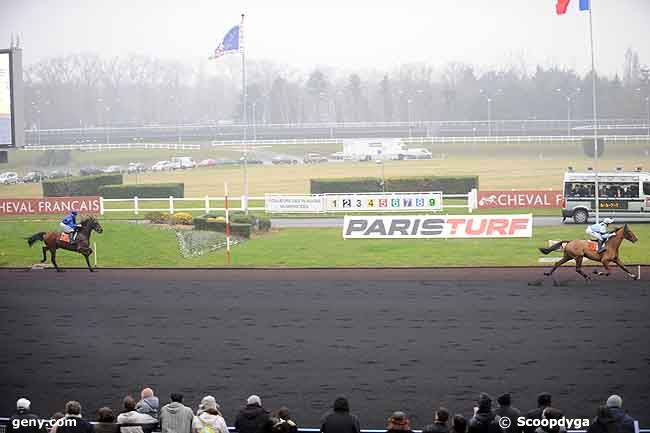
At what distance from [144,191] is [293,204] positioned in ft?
38.5

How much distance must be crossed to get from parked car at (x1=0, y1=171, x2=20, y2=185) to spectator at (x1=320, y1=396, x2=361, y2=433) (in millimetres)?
61069

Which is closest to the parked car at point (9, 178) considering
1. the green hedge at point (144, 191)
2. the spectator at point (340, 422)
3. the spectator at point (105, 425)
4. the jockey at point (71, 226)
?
the green hedge at point (144, 191)

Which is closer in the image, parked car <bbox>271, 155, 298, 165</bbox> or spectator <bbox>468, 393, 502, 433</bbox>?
spectator <bbox>468, 393, 502, 433</bbox>

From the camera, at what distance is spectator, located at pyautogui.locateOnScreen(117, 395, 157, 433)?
10.9m

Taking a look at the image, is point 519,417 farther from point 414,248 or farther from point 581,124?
point 581,124

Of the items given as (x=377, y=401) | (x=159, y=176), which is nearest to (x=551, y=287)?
(x=377, y=401)

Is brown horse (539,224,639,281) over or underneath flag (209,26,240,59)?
underneath

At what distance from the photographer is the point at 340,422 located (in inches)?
417

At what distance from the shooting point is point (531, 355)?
17.5m

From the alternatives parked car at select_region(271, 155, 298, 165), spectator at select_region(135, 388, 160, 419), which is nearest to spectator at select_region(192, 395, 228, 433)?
spectator at select_region(135, 388, 160, 419)

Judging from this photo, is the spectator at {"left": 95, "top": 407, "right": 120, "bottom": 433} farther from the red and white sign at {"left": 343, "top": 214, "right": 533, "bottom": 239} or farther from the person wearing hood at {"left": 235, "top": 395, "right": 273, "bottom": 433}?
the red and white sign at {"left": 343, "top": 214, "right": 533, "bottom": 239}

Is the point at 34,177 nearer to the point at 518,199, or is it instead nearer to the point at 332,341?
the point at 518,199

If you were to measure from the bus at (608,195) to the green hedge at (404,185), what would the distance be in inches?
486

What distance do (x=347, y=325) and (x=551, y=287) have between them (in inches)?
292
